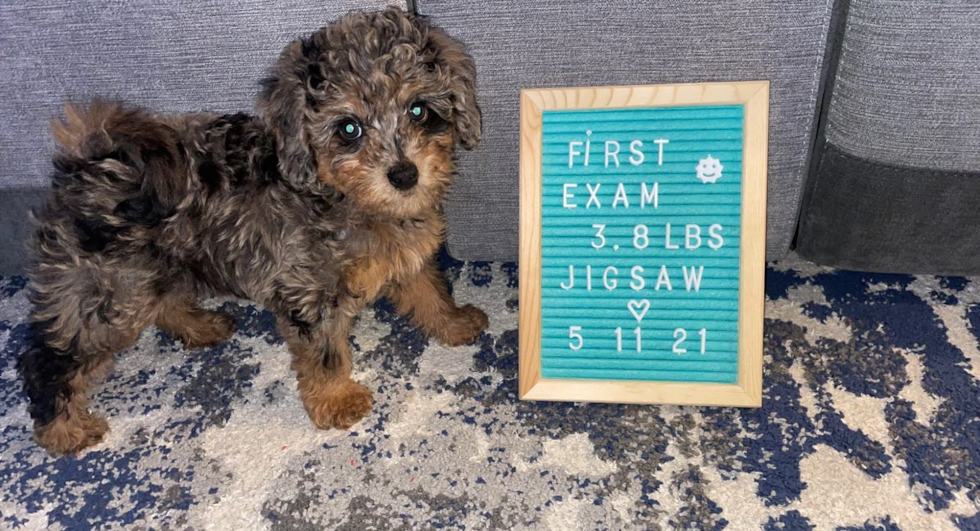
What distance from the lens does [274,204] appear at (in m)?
2.12

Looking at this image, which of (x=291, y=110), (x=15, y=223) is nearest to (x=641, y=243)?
(x=291, y=110)

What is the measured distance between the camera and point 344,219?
2168 millimetres

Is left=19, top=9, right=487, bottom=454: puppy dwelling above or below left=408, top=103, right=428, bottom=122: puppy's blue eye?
below

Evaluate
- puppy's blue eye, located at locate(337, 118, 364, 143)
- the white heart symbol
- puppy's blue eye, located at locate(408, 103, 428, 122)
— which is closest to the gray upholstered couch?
puppy's blue eye, located at locate(408, 103, 428, 122)

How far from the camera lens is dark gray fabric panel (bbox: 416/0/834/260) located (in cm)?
221

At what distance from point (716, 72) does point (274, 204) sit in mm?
1500

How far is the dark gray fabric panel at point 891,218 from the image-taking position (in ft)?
7.98

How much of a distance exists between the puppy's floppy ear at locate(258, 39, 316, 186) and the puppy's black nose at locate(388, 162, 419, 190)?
267 mm

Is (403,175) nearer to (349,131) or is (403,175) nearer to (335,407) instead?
(349,131)

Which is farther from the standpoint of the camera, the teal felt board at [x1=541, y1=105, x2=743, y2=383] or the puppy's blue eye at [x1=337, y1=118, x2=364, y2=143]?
the teal felt board at [x1=541, y1=105, x2=743, y2=383]

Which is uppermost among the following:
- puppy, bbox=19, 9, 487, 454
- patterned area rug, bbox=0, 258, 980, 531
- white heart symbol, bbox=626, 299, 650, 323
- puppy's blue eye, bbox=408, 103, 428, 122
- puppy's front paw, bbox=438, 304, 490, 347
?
puppy's blue eye, bbox=408, 103, 428, 122

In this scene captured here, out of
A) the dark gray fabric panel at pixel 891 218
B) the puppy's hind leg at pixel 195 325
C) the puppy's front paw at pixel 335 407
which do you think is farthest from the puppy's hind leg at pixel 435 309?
the dark gray fabric panel at pixel 891 218

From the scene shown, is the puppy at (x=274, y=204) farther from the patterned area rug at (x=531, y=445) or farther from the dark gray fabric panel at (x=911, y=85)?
the dark gray fabric panel at (x=911, y=85)

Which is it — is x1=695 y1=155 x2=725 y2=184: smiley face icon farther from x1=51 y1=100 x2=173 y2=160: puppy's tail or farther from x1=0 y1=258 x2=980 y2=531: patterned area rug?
x1=51 y1=100 x2=173 y2=160: puppy's tail
